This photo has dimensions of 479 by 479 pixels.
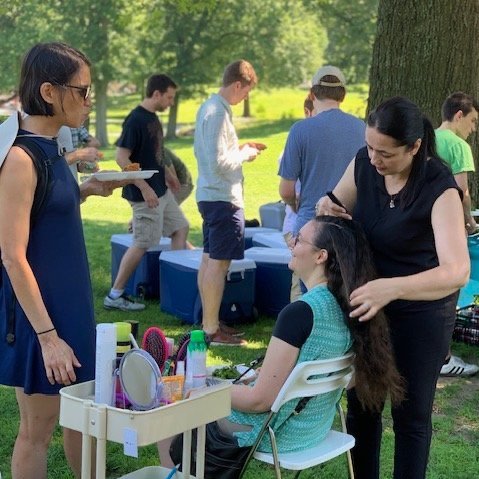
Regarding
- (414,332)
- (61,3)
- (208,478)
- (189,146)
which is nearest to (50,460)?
(208,478)

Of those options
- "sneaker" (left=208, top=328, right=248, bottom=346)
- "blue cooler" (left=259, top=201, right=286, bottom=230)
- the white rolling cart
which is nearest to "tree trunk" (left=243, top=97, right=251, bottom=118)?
"blue cooler" (left=259, top=201, right=286, bottom=230)

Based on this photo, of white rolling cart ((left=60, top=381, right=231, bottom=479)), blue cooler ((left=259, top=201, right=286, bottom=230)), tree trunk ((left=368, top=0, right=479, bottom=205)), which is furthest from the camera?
blue cooler ((left=259, top=201, right=286, bottom=230))

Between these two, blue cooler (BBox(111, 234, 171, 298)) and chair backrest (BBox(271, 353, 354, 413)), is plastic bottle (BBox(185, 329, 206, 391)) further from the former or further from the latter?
blue cooler (BBox(111, 234, 171, 298))

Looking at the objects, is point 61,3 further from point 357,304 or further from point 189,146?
point 357,304

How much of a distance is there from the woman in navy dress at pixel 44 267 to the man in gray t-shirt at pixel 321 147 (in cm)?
230

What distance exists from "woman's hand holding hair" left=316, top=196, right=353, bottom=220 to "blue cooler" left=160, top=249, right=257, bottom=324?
2.96 meters

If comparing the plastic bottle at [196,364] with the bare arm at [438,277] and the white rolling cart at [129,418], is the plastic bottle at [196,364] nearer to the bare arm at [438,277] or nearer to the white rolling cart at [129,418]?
the white rolling cart at [129,418]

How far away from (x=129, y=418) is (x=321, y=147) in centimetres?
281

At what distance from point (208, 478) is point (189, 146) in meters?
21.0

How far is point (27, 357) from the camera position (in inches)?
100

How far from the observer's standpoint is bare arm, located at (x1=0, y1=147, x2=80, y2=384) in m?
2.39

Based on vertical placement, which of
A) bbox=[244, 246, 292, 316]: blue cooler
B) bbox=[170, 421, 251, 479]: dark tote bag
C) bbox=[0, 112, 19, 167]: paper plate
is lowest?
bbox=[244, 246, 292, 316]: blue cooler

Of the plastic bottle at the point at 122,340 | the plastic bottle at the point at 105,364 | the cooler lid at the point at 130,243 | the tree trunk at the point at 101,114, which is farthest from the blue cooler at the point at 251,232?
the tree trunk at the point at 101,114

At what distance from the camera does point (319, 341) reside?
2682 millimetres
